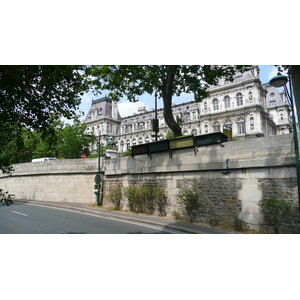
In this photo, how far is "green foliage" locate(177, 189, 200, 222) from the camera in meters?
7.77

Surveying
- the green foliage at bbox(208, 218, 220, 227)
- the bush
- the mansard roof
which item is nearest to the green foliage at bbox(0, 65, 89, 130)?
the bush

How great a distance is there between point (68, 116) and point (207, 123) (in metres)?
38.2

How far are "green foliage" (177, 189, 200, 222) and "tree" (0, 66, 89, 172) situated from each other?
489 centimetres

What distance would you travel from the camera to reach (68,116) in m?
5.45

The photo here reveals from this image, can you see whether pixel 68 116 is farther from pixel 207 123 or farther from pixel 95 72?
pixel 207 123

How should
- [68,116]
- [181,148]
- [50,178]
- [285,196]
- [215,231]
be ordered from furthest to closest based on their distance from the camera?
[50,178] < [181,148] < [215,231] < [285,196] < [68,116]

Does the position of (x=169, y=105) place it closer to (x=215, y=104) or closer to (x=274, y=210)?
(x=274, y=210)

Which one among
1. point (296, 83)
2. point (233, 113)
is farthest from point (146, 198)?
point (233, 113)

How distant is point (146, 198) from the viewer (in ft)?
30.7

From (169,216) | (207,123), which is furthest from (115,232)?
(207,123)

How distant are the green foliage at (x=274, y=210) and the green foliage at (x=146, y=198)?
148 inches

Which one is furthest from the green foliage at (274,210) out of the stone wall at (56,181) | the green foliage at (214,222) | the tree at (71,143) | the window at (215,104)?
the window at (215,104)

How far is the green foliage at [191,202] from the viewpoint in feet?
25.5

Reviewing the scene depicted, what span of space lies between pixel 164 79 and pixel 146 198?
17.4 ft
